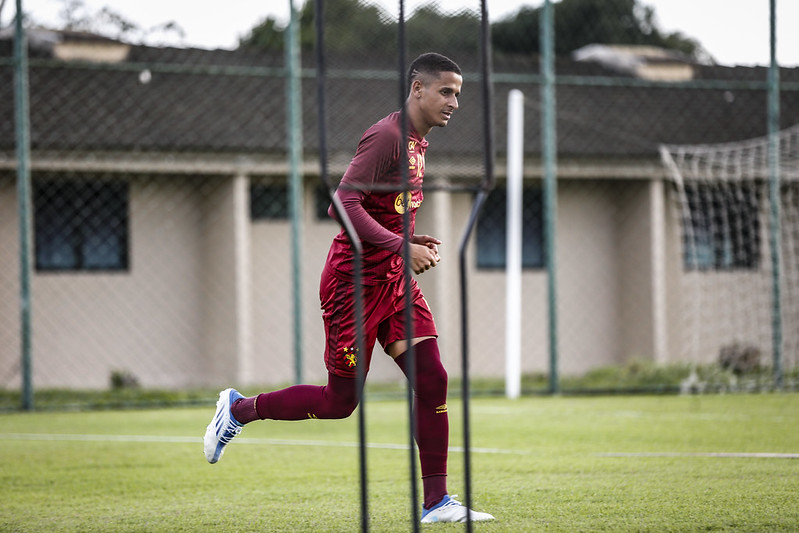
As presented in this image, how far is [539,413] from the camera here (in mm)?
9797

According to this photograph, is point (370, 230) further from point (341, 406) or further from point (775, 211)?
point (775, 211)

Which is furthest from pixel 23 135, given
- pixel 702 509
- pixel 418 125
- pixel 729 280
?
pixel 729 280

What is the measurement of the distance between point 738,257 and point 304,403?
11.5 m

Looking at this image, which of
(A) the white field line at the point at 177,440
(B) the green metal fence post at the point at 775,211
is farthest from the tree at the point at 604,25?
(A) the white field line at the point at 177,440

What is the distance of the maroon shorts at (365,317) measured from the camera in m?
4.56

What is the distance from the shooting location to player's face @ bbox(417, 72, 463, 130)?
4.07m

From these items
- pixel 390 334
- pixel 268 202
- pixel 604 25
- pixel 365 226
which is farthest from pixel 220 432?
pixel 604 25

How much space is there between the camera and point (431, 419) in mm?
4617

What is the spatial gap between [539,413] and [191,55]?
25.9 ft

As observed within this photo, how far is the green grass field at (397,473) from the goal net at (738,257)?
3584 mm

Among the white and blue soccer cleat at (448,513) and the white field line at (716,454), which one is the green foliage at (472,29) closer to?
the white and blue soccer cleat at (448,513)

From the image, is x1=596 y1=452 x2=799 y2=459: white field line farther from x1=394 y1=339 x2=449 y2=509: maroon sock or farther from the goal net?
the goal net

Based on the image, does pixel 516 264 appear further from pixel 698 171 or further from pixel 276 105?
pixel 276 105

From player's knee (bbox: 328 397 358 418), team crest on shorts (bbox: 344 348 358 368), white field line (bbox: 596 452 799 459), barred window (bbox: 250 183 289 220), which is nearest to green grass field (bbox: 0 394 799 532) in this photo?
white field line (bbox: 596 452 799 459)
